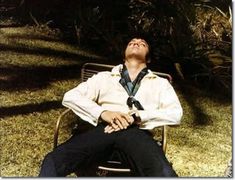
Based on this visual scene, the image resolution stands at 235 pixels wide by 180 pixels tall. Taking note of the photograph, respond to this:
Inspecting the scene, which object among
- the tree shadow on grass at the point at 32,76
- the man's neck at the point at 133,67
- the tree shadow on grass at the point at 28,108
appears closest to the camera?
the man's neck at the point at 133,67

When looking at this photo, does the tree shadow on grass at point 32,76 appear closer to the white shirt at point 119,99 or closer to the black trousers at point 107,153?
the white shirt at point 119,99

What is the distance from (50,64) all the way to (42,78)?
0.52ft

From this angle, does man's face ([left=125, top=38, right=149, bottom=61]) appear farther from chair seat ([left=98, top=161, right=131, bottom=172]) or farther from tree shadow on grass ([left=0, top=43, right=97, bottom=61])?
tree shadow on grass ([left=0, top=43, right=97, bottom=61])

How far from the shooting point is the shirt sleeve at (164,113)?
11.4 feet

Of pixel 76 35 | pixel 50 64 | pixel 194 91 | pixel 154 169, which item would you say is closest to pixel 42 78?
pixel 50 64

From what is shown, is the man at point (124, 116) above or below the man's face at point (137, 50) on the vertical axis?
below

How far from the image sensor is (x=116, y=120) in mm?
3359

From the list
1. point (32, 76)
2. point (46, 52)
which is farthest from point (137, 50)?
point (46, 52)

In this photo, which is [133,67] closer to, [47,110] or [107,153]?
[107,153]

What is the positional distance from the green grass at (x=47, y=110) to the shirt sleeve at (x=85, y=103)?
0.65 meters

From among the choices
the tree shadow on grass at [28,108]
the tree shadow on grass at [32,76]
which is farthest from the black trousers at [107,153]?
the tree shadow on grass at [32,76]

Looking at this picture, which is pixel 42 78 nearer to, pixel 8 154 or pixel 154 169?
pixel 8 154

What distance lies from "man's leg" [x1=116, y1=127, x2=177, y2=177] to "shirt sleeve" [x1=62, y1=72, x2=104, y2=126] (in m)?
0.25

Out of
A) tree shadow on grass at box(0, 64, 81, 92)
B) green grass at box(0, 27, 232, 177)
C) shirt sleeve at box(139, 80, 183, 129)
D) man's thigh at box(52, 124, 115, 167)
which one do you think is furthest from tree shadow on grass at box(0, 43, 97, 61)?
man's thigh at box(52, 124, 115, 167)
